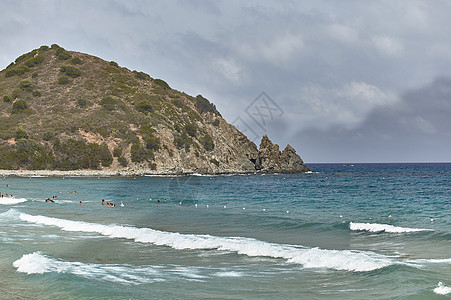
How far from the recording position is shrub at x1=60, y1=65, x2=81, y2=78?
14575 cm

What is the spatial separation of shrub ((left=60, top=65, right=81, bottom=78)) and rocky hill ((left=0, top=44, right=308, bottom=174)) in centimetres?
32

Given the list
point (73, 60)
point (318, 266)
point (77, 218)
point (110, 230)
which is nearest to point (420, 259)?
point (318, 266)

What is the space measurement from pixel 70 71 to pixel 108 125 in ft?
142

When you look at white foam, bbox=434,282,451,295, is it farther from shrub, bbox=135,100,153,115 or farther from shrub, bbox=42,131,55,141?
shrub, bbox=135,100,153,115

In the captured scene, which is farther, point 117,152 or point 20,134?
point 117,152

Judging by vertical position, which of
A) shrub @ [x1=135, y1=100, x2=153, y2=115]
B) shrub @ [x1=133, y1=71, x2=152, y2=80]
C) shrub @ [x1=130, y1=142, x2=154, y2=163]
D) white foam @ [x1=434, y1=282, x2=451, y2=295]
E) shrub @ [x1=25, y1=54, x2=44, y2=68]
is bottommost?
white foam @ [x1=434, y1=282, x2=451, y2=295]

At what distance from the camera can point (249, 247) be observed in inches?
794

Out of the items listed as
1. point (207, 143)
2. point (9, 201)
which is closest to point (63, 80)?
point (207, 143)

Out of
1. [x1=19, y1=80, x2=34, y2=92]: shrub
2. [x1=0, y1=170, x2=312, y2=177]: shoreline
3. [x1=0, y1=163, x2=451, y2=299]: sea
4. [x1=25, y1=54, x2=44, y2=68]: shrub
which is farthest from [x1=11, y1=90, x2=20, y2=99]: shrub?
[x1=0, y1=163, x2=451, y2=299]: sea

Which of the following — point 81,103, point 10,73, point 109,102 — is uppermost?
point 10,73

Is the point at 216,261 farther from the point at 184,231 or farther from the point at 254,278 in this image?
the point at 184,231

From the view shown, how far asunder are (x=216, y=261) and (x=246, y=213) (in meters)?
18.8

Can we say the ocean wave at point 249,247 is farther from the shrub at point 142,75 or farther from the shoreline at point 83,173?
the shrub at point 142,75

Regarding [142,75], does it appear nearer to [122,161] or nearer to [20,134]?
[122,161]
